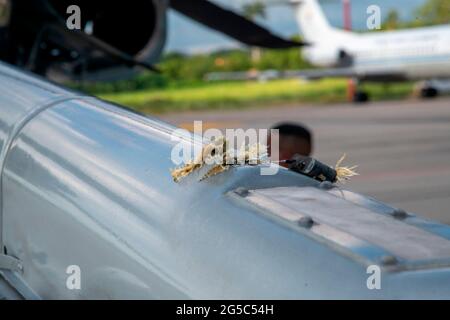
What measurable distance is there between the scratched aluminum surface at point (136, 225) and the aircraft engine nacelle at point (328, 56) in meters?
41.6

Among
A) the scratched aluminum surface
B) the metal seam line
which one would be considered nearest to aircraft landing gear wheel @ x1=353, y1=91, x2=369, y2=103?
the scratched aluminum surface

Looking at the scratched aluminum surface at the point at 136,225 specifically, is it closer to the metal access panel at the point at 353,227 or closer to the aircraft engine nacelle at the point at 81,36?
the metal access panel at the point at 353,227

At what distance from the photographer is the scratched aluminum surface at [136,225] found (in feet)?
6.23

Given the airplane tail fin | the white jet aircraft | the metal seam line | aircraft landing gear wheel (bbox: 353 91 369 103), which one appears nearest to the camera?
the metal seam line

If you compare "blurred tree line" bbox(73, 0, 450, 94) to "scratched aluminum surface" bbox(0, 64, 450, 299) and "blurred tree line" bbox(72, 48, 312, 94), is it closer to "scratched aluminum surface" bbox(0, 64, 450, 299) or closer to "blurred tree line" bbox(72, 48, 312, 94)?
"blurred tree line" bbox(72, 48, 312, 94)

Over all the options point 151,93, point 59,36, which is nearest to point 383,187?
point 59,36

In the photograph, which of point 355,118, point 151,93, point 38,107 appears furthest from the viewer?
point 151,93

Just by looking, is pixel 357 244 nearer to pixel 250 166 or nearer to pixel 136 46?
pixel 250 166

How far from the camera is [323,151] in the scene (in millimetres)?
16922

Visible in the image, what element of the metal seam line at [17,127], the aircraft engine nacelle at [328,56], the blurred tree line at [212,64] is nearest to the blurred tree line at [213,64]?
the blurred tree line at [212,64]

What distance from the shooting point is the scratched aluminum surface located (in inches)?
74.7

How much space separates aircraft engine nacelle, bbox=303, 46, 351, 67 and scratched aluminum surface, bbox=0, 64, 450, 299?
41630 mm

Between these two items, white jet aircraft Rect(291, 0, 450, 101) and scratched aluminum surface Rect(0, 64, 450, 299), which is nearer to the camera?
scratched aluminum surface Rect(0, 64, 450, 299)

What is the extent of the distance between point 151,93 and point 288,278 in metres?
44.5
